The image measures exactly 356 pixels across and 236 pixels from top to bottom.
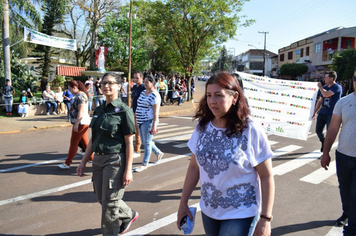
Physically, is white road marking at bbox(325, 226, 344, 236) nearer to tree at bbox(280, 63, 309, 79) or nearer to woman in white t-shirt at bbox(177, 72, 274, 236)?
woman in white t-shirt at bbox(177, 72, 274, 236)

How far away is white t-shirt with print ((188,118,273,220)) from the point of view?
1.96 m

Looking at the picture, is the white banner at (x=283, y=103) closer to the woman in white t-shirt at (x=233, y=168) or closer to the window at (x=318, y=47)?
the woman in white t-shirt at (x=233, y=168)

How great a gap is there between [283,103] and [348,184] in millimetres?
3811

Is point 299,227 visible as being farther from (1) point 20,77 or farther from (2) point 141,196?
(1) point 20,77

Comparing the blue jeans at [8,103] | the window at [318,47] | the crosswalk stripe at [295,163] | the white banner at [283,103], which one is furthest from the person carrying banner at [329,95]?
the window at [318,47]

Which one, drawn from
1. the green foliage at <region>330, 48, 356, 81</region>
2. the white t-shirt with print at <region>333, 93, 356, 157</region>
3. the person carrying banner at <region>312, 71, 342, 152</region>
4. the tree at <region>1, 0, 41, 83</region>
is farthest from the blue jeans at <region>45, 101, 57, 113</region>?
the green foliage at <region>330, 48, 356, 81</region>

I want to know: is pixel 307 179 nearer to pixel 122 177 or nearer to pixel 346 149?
pixel 346 149

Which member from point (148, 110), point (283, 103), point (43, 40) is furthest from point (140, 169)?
point (43, 40)

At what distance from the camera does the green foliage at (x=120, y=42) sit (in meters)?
34.7

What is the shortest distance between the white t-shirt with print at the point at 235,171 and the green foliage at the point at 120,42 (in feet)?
111

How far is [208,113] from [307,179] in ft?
13.6

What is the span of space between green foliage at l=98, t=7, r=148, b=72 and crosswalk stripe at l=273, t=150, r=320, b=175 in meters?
29.9

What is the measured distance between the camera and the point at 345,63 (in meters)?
31.1

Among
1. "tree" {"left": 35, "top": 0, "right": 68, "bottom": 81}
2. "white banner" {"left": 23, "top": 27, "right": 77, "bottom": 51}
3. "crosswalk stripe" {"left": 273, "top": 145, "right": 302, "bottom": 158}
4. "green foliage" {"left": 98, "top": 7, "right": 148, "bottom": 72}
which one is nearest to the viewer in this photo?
"crosswalk stripe" {"left": 273, "top": 145, "right": 302, "bottom": 158}
